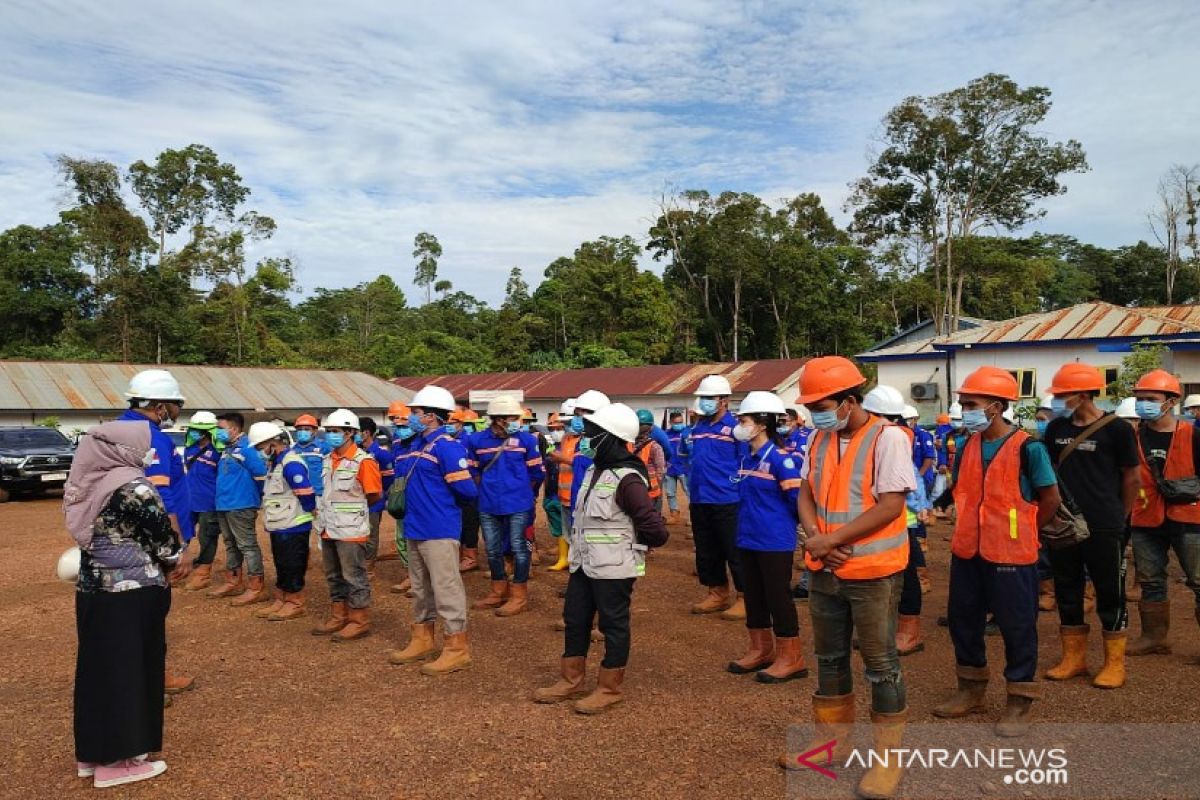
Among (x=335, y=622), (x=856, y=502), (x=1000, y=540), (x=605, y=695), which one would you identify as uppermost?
(x=856, y=502)

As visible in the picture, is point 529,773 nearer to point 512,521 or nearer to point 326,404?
point 512,521

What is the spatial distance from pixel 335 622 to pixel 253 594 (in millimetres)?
1754

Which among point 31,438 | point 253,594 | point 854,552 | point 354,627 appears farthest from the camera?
point 31,438

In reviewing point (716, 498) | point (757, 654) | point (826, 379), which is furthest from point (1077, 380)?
point (716, 498)

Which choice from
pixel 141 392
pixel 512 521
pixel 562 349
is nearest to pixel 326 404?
pixel 562 349

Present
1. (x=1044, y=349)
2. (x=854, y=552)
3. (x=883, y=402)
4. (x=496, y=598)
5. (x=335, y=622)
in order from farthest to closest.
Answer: (x=1044, y=349), (x=496, y=598), (x=335, y=622), (x=883, y=402), (x=854, y=552)

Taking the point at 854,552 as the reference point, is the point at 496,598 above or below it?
below

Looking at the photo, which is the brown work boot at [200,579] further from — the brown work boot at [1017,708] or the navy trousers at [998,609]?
the brown work boot at [1017,708]

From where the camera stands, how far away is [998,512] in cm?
436

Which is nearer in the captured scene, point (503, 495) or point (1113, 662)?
point (1113, 662)

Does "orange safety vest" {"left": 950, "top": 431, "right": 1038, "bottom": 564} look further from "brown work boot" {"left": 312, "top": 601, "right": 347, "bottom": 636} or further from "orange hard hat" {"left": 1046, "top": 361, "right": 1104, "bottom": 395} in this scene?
"brown work boot" {"left": 312, "top": 601, "right": 347, "bottom": 636}

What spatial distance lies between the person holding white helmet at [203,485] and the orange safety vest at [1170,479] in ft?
27.2

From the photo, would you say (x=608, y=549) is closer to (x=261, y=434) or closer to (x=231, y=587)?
(x=261, y=434)

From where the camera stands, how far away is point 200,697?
542 cm
